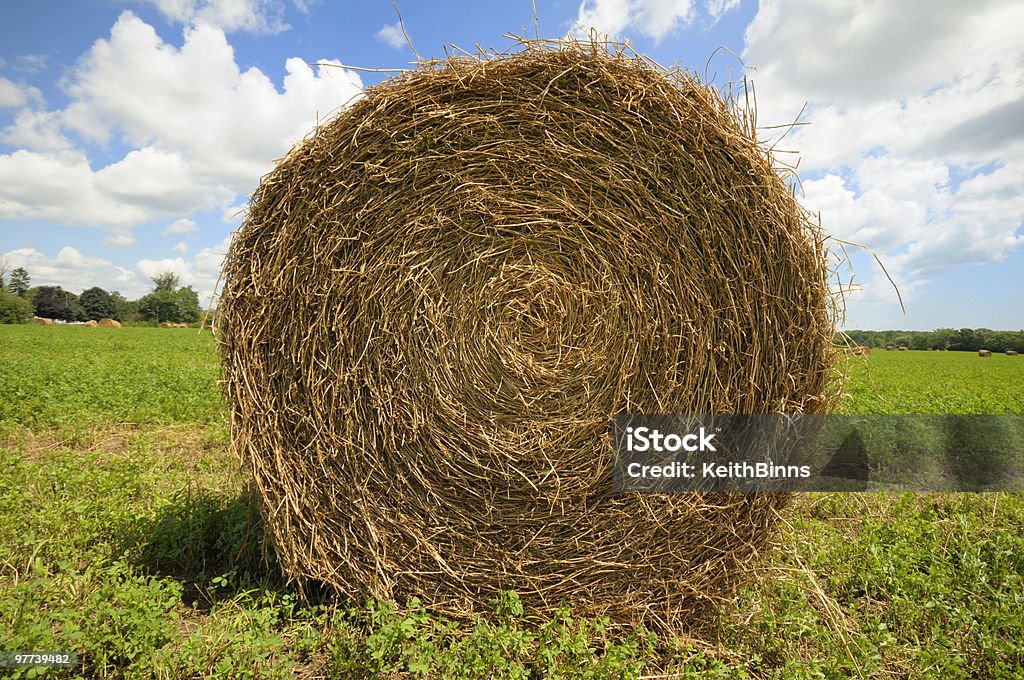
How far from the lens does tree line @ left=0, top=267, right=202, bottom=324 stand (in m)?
71.1

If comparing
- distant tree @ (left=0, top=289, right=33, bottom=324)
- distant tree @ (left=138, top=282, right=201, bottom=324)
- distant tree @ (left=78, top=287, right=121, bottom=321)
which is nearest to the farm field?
distant tree @ (left=0, top=289, right=33, bottom=324)

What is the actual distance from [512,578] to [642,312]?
4.93 feet

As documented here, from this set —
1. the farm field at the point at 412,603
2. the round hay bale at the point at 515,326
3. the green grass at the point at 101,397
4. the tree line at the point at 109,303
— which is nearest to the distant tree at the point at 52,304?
the tree line at the point at 109,303

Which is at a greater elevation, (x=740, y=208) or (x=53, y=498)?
(x=740, y=208)

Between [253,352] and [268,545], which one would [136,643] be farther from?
[253,352]

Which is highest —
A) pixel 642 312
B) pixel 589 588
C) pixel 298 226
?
pixel 298 226

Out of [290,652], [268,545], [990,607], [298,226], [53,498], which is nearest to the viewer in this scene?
[290,652]

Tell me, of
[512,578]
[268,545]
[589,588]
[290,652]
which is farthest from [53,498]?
[589,588]

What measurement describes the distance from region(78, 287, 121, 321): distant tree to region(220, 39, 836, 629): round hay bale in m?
87.2

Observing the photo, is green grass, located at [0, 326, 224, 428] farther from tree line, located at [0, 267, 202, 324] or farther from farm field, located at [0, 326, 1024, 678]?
tree line, located at [0, 267, 202, 324]

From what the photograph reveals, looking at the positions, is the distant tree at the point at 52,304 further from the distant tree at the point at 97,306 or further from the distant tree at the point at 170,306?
the distant tree at the point at 170,306

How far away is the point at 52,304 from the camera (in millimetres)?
71062

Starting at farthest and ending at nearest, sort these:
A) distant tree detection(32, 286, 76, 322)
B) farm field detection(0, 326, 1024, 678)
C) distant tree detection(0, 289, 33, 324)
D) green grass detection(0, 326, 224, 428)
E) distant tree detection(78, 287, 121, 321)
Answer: distant tree detection(78, 287, 121, 321) < distant tree detection(32, 286, 76, 322) < distant tree detection(0, 289, 33, 324) < green grass detection(0, 326, 224, 428) < farm field detection(0, 326, 1024, 678)

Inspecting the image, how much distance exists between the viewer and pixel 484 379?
9.88ft
